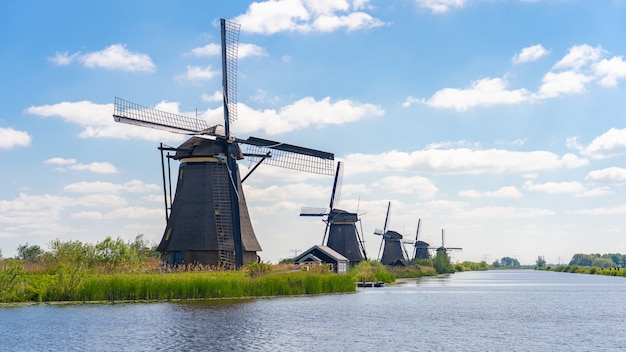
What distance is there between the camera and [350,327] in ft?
84.8

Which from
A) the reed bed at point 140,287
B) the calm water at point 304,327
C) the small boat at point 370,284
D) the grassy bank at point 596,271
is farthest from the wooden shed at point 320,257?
the grassy bank at point 596,271

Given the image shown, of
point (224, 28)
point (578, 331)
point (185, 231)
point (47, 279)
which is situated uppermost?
point (224, 28)

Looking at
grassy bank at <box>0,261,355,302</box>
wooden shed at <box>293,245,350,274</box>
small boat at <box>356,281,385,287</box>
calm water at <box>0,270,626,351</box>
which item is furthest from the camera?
wooden shed at <box>293,245,350,274</box>

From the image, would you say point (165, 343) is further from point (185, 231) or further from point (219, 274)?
point (185, 231)

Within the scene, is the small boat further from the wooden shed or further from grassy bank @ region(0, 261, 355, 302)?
grassy bank @ region(0, 261, 355, 302)

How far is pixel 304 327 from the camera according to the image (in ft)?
83.1

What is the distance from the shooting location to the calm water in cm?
2095

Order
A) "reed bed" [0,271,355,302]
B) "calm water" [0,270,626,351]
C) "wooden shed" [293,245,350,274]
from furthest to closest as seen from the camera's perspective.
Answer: "wooden shed" [293,245,350,274] → "reed bed" [0,271,355,302] → "calm water" [0,270,626,351]

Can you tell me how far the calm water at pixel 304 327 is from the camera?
21.0m

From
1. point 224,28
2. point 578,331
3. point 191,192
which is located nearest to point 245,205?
point 191,192

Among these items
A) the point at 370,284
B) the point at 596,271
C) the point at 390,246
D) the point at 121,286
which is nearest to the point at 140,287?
the point at 121,286

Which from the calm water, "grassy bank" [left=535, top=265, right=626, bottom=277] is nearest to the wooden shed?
the calm water

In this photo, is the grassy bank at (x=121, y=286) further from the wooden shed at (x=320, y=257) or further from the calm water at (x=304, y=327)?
the wooden shed at (x=320, y=257)

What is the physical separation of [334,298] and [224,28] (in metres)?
18.3
